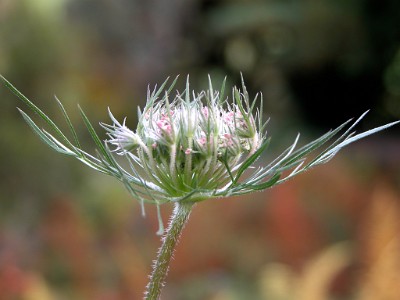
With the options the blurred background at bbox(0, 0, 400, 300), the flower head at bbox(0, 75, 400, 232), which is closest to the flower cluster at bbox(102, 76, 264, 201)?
the flower head at bbox(0, 75, 400, 232)

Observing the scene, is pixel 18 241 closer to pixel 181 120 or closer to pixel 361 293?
pixel 361 293

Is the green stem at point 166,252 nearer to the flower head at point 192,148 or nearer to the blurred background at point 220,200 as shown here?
the flower head at point 192,148

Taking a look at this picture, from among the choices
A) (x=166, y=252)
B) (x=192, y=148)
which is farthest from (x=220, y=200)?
(x=166, y=252)

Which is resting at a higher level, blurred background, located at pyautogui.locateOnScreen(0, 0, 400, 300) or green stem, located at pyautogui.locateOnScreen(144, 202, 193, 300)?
blurred background, located at pyautogui.locateOnScreen(0, 0, 400, 300)

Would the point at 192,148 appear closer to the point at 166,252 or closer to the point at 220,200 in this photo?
the point at 166,252

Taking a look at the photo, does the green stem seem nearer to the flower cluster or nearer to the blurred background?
the flower cluster

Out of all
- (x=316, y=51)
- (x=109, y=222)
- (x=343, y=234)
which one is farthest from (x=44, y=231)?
(x=316, y=51)
